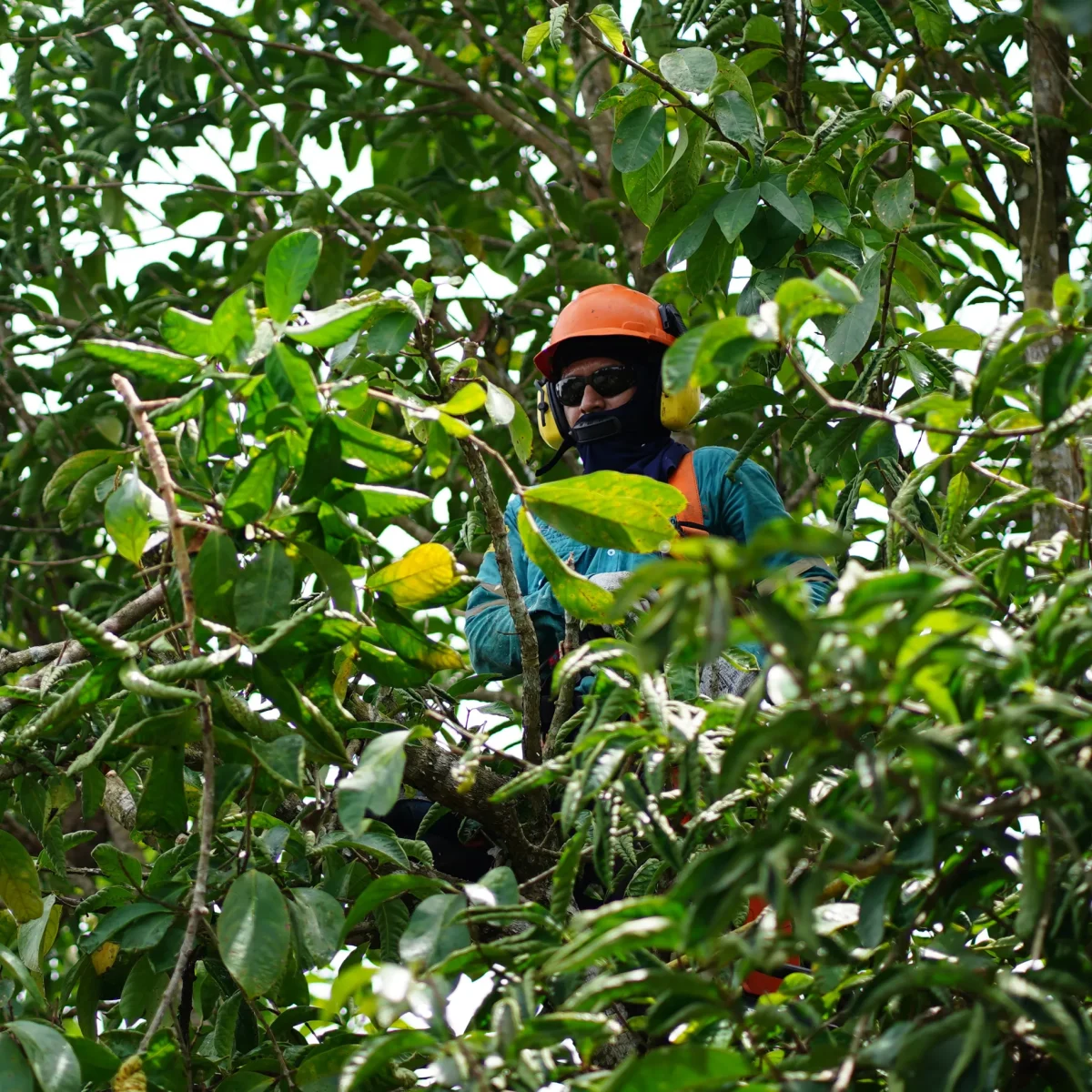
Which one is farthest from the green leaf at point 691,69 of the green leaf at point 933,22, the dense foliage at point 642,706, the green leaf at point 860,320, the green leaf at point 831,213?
the green leaf at point 933,22

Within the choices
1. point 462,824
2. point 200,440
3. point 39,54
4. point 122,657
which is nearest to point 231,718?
point 122,657

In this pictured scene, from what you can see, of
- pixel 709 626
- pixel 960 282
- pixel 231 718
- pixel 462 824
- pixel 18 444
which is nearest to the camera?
pixel 709 626

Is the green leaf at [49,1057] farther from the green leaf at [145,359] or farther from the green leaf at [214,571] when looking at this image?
the green leaf at [145,359]

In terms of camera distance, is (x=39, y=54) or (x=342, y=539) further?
(x=39, y=54)

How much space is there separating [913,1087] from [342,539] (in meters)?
0.96

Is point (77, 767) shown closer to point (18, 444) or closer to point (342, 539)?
point (342, 539)

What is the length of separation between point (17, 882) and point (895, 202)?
1.74 meters

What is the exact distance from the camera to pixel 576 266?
3830 millimetres

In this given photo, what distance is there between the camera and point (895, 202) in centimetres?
255

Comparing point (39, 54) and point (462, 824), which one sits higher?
point (39, 54)

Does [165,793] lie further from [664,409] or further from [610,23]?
[664,409]

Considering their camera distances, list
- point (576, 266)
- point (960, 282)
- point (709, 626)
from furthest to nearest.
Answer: point (576, 266), point (960, 282), point (709, 626)

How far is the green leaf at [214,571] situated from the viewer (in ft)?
6.03

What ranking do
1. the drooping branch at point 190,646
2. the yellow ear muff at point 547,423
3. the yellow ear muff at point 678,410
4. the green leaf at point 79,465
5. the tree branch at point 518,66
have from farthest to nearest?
1. the tree branch at point 518,66
2. the yellow ear muff at point 547,423
3. the yellow ear muff at point 678,410
4. the green leaf at point 79,465
5. the drooping branch at point 190,646
